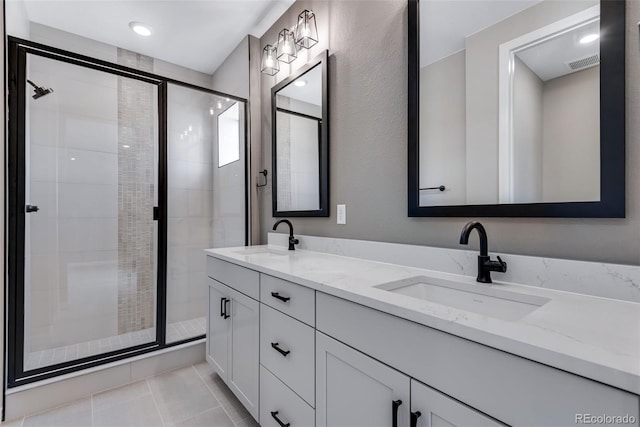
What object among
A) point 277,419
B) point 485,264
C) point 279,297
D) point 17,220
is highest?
point 17,220

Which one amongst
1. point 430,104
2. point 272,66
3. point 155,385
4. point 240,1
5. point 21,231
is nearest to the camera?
point 430,104

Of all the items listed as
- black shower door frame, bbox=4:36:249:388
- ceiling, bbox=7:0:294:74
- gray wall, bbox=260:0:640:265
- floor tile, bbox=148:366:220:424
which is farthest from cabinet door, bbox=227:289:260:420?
ceiling, bbox=7:0:294:74

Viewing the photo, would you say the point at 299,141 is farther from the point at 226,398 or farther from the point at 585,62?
the point at 226,398

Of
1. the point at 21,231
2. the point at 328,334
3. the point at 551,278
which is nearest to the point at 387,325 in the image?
the point at 328,334

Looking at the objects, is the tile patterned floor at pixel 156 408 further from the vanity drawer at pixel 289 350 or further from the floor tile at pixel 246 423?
the vanity drawer at pixel 289 350

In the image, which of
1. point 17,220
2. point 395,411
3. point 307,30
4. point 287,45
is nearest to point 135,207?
point 17,220

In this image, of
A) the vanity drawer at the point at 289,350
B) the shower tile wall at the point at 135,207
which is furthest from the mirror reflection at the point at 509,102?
the shower tile wall at the point at 135,207

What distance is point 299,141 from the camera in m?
2.01

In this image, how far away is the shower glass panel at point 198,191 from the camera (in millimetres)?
2383

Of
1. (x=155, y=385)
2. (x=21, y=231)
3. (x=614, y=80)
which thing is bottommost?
(x=155, y=385)

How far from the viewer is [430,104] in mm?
1275

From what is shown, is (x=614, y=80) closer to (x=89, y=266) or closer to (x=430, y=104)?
(x=430, y=104)

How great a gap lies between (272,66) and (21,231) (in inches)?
74.1

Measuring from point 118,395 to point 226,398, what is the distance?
67 centimetres
